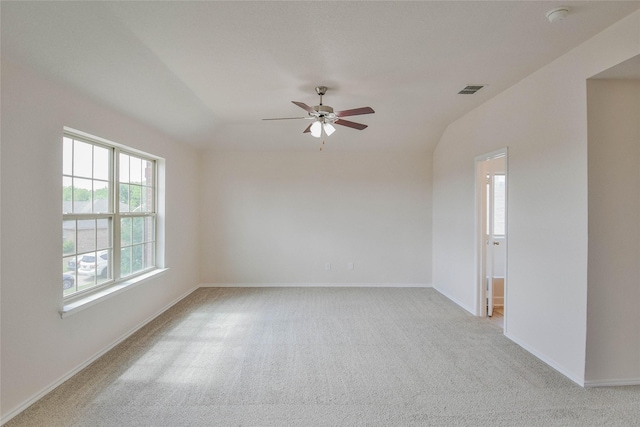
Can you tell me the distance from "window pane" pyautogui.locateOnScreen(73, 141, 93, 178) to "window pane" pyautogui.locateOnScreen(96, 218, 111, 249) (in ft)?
1.59

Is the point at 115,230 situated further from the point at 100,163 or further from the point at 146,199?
the point at 146,199

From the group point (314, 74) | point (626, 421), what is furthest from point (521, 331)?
point (314, 74)

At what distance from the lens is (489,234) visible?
4094 mm

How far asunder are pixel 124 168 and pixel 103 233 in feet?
2.66

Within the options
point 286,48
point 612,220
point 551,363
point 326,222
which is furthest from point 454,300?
point 286,48

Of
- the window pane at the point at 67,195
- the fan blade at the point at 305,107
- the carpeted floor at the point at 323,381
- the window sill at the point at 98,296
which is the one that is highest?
the fan blade at the point at 305,107

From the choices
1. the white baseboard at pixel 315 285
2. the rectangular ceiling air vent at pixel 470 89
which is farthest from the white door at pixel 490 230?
the white baseboard at pixel 315 285

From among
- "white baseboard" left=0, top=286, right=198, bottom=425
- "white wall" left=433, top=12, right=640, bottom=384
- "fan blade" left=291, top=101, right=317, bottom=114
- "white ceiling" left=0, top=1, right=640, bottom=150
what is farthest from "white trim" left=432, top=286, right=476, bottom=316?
"white baseboard" left=0, top=286, right=198, bottom=425

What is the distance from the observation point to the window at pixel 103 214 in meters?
2.64

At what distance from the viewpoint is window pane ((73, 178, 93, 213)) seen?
106 inches

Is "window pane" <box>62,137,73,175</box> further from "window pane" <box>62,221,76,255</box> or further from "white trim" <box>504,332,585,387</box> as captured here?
"white trim" <box>504,332,585,387</box>

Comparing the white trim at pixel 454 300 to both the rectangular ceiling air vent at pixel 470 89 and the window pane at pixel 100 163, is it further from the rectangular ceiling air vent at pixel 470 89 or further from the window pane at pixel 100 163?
the window pane at pixel 100 163

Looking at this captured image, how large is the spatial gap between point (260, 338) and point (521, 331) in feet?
8.81

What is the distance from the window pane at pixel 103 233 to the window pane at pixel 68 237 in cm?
30
